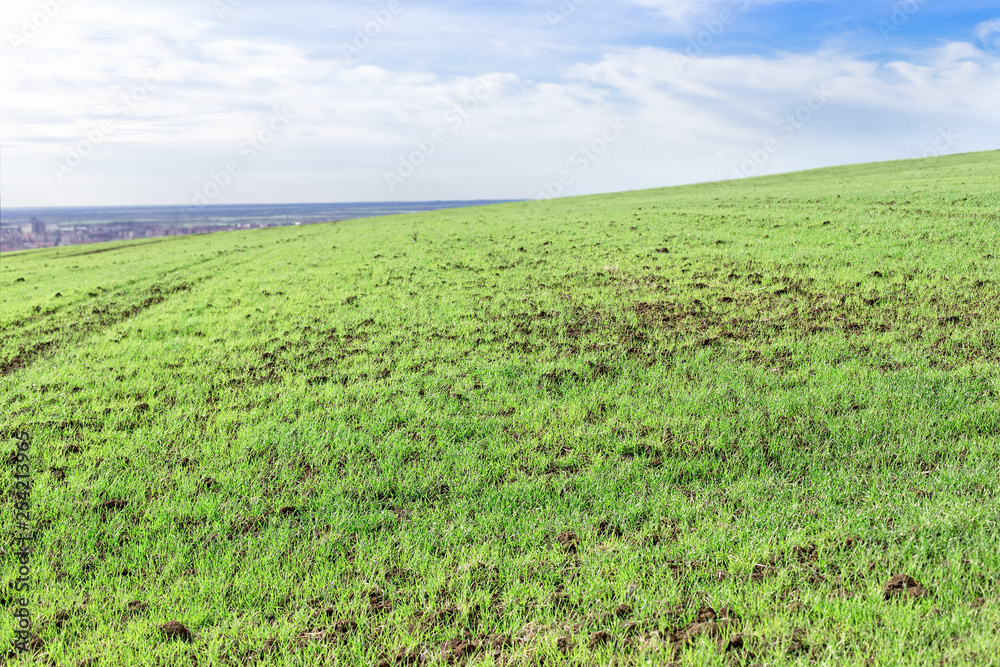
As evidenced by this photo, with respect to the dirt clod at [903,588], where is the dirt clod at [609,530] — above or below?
above

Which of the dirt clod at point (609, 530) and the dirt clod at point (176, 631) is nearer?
the dirt clod at point (176, 631)

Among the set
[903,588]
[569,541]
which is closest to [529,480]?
[569,541]

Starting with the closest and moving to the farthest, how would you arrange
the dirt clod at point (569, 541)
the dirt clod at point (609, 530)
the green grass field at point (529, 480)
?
the green grass field at point (529, 480) < the dirt clod at point (569, 541) < the dirt clod at point (609, 530)

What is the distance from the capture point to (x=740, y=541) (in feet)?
16.9

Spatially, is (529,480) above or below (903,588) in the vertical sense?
above

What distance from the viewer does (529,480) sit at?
6.39 meters

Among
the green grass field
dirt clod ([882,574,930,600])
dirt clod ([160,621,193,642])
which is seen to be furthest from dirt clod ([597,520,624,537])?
dirt clod ([160,621,193,642])

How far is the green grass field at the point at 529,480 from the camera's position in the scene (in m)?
4.32

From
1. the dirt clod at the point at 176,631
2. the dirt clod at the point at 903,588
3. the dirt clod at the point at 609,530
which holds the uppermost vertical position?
the dirt clod at the point at 609,530

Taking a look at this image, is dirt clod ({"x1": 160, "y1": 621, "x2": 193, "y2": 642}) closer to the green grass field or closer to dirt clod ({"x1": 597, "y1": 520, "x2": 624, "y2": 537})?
the green grass field

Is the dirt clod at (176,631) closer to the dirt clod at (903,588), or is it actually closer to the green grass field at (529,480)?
the green grass field at (529,480)

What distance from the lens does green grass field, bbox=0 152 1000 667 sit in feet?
14.2

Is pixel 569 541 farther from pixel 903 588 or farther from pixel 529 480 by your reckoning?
pixel 903 588

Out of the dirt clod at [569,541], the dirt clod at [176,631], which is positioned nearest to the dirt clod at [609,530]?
the dirt clod at [569,541]
